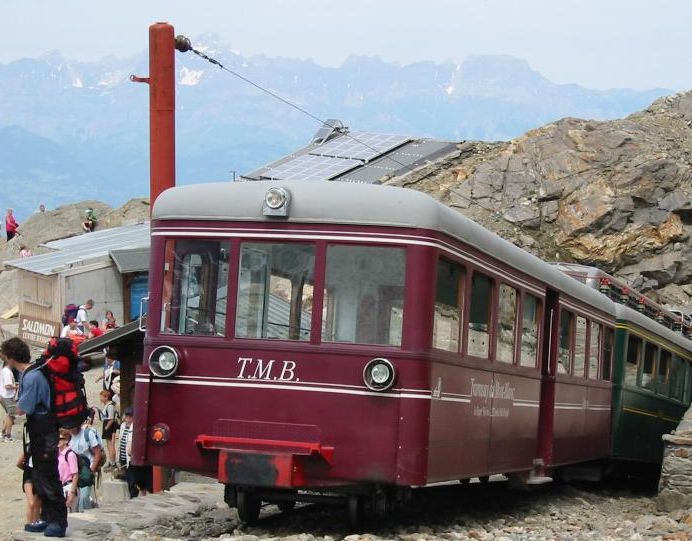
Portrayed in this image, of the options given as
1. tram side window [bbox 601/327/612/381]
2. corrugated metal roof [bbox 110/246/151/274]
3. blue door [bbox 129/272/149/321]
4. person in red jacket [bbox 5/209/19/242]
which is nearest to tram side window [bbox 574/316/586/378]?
tram side window [bbox 601/327/612/381]

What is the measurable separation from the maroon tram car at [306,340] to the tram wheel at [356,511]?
0.14 feet

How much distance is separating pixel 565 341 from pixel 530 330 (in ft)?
5.35

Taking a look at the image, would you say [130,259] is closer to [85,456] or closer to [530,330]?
[85,456]

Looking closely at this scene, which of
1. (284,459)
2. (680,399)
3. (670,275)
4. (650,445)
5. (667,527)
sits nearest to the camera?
(284,459)

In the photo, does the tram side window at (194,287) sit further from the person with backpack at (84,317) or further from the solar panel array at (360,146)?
the solar panel array at (360,146)

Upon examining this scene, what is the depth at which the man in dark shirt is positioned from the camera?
9.53 metres

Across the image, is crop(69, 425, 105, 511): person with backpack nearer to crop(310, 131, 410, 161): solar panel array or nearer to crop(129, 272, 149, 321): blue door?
crop(129, 272, 149, 321): blue door

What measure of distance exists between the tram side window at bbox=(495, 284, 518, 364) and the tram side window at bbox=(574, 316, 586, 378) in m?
2.84

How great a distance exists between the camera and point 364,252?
32.1 feet

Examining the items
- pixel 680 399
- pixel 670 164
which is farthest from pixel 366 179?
pixel 680 399

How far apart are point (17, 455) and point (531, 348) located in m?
11.8

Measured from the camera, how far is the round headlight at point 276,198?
388 inches

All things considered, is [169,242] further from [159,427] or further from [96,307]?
[96,307]

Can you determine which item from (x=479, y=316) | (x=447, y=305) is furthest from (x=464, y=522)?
(x=447, y=305)
